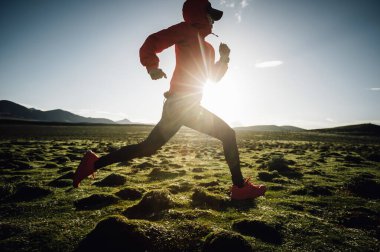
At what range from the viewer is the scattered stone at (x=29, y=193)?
3.82m

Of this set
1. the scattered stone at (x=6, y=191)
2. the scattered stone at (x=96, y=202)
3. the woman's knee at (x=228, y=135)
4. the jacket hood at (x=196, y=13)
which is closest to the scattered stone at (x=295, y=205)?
the woman's knee at (x=228, y=135)

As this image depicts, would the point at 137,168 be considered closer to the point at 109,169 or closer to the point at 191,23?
the point at 109,169

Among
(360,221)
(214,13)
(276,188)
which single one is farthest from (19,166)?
(360,221)

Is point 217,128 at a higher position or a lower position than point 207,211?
higher

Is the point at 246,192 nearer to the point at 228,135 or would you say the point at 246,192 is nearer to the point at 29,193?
the point at 228,135

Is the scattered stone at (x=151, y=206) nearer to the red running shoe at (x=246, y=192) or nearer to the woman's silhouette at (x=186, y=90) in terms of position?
the woman's silhouette at (x=186, y=90)

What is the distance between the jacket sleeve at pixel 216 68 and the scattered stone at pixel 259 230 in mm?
2227

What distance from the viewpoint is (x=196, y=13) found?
3.87 m

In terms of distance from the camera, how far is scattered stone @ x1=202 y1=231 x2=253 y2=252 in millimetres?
2285

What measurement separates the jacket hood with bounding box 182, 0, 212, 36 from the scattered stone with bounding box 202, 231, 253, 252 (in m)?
2.88

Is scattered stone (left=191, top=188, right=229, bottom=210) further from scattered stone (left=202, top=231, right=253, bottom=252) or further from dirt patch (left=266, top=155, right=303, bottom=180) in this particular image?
dirt patch (left=266, top=155, right=303, bottom=180)

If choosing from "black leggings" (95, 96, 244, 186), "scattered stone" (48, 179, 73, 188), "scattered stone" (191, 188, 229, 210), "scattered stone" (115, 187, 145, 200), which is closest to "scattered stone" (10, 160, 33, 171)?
"scattered stone" (48, 179, 73, 188)

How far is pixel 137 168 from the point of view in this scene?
6922mm

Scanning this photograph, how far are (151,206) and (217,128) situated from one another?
1511 mm
